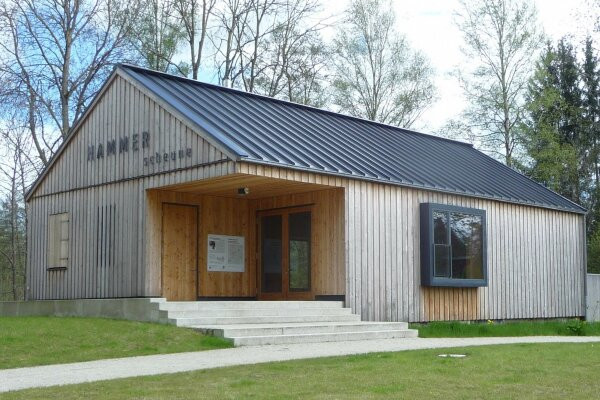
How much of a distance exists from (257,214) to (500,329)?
6.00 metres

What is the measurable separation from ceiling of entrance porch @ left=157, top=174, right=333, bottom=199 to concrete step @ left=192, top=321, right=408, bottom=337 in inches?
111

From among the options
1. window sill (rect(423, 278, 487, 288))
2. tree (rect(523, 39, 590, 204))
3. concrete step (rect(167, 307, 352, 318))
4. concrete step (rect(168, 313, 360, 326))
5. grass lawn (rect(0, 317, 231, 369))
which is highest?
tree (rect(523, 39, 590, 204))

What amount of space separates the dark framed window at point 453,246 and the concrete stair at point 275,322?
2797 millimetres

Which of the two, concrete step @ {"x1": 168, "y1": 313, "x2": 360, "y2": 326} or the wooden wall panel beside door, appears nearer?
concrete step @ {"x1": 168, "y1": 313, "x2": 360, "y2": 326}

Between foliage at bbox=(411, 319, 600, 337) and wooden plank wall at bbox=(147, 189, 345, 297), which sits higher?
wooden plank wall at bbox=(147, 189, 345, 297)

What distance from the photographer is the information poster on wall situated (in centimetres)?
1803

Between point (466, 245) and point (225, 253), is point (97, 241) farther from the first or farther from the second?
point (466, 245)

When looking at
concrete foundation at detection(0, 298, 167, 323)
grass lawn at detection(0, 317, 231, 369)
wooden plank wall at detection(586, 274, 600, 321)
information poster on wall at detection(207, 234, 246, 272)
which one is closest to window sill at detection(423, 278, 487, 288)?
information poster on wall at detection(207, 234, 246, 272)

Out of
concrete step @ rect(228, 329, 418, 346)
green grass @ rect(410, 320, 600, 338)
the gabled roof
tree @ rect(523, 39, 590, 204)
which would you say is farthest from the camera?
tree @ rect(523, 39, 590, 204)

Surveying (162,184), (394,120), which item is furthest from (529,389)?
(394,120)

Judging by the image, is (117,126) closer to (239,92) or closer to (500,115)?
(239,92)

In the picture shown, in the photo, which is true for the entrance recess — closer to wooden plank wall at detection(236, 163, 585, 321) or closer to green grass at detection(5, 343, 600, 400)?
wooden plank wall at detection(236, 163, 585, 321)

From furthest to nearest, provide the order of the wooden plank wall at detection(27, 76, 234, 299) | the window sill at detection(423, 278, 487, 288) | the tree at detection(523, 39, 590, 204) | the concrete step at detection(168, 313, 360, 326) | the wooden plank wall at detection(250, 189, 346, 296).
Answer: the tree at detection(523, 39, 590, 204) < the window sill at detection(423, 278, 487, 288) < the wooden plank wall at detection(250, 189, 346, 296) < the wooden plank wall at detection(27, 76, 234, 299) < the concrete step at detection(168, 313, 360, 326)

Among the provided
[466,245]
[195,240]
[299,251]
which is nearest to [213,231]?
[195,240]
